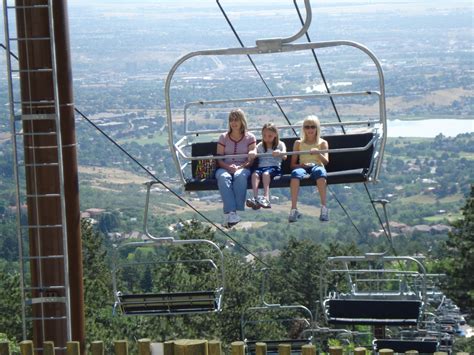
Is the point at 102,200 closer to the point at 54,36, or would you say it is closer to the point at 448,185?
the point at 448,185

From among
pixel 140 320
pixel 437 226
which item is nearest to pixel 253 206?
pixel 140 320

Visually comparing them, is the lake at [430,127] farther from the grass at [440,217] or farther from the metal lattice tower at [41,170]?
the metal lattice tower at [41,170]

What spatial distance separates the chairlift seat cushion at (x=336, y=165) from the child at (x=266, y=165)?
0.06 m

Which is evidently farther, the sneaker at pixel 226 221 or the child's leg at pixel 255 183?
the child's leg at pixel 255 183

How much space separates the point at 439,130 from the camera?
333 feet

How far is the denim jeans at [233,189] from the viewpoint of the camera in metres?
8.12

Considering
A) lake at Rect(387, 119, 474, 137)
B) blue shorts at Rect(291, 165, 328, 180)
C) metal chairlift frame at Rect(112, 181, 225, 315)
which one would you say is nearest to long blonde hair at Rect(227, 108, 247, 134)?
blue shorts at Rect(291, 165, 328, 180)

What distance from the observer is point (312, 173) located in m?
8.30

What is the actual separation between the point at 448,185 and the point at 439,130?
1260 centimetres

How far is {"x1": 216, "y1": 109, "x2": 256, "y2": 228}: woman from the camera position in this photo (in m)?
8.14

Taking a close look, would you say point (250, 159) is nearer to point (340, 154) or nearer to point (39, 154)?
point (340, 154)

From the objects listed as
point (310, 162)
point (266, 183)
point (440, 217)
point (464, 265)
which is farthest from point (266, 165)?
point (440, 217)

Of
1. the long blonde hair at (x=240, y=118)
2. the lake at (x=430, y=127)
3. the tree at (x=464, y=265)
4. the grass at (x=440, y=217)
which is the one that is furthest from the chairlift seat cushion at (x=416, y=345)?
the lake at (x=430, y=127)

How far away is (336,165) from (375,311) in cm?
115
